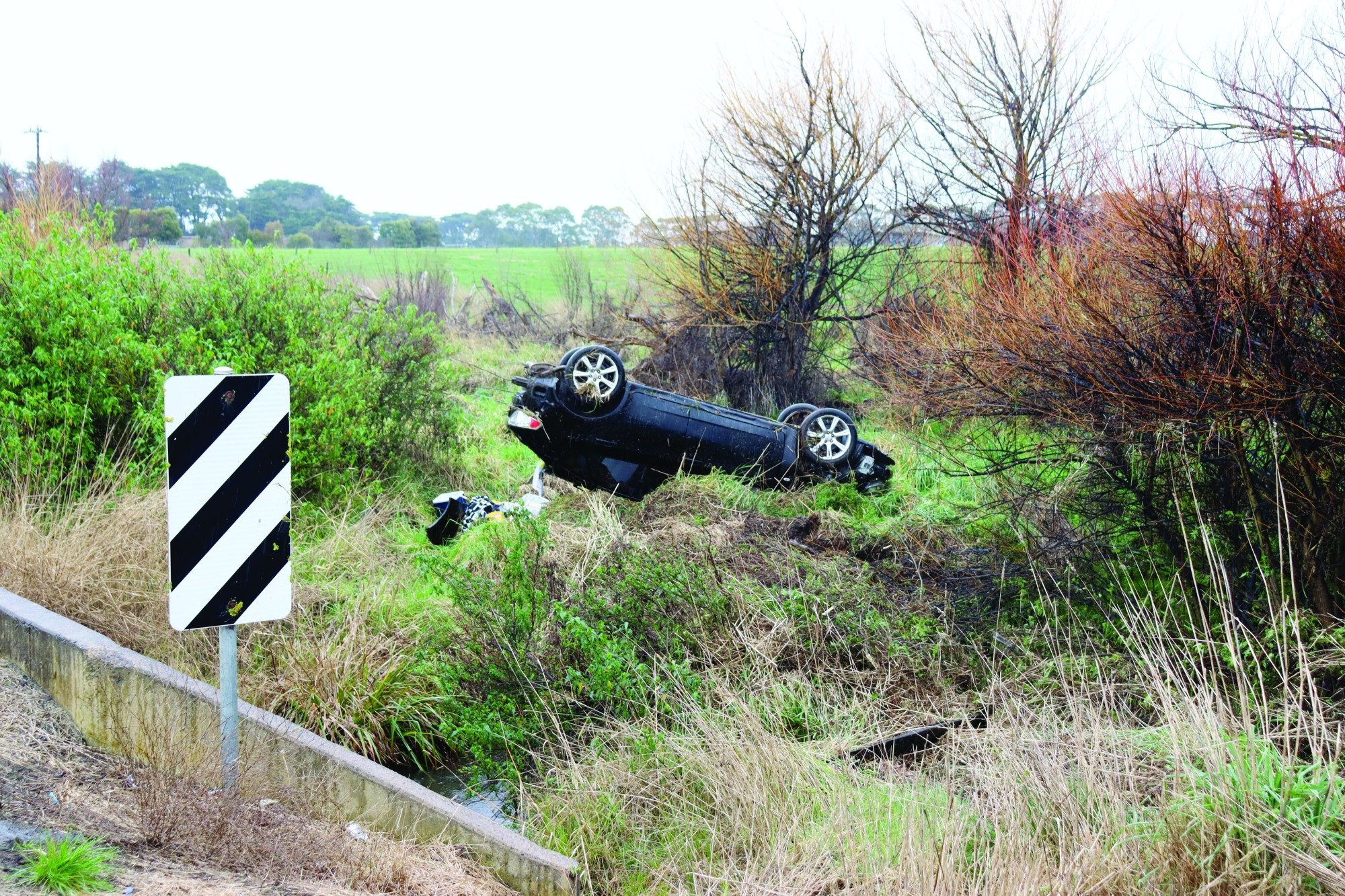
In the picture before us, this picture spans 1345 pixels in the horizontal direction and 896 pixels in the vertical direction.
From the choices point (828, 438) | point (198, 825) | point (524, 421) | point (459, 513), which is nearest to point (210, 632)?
point (198, 825)

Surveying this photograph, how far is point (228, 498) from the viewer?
11.9 feet

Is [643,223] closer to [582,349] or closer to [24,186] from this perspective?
[582,349]

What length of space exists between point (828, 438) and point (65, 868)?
24.9ft

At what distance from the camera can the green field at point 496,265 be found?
22.3 metres

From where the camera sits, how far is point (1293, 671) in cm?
469

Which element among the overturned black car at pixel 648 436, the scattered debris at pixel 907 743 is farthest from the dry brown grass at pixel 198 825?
the overturned black car at pixel 648 436

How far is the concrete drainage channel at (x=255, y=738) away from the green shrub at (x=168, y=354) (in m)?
2.94

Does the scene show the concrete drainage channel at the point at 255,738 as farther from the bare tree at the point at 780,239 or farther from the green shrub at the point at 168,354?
the bare tree at the point at 780,239

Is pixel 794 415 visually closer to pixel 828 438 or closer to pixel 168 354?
pixel 828 438

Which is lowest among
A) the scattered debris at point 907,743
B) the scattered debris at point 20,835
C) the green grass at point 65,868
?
the scattered debris at point 907,743

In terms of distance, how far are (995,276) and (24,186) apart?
30311 mm

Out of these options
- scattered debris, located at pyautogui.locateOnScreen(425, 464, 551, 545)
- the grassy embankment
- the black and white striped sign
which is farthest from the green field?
the black and white striped sign

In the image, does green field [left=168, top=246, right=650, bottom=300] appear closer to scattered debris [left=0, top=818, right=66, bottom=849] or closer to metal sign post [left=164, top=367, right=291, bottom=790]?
metal sign post [left=164, top=367, right=291, bottom=790]

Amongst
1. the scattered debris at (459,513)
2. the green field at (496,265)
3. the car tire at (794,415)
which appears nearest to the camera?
the scattered debris at (459,513)
